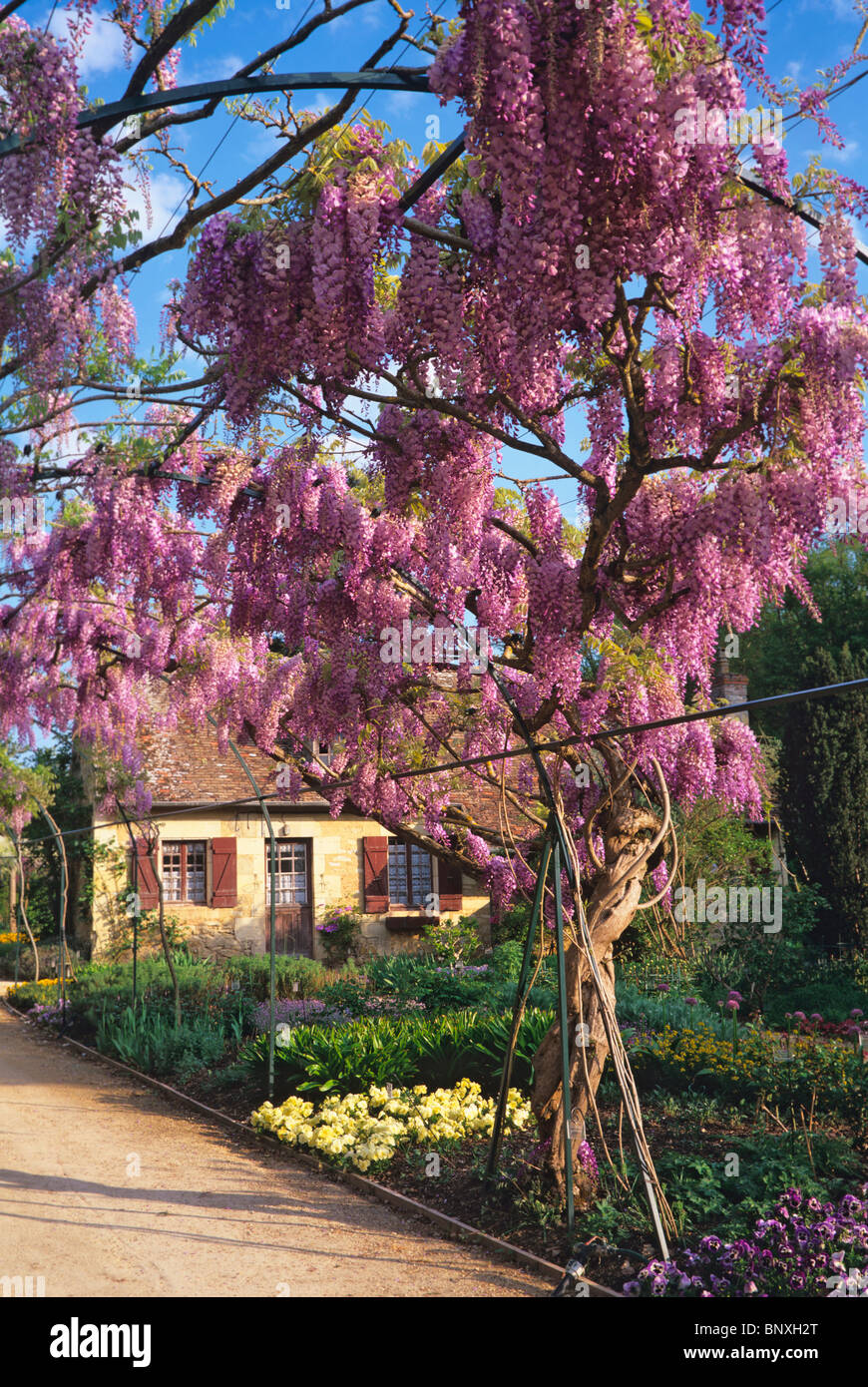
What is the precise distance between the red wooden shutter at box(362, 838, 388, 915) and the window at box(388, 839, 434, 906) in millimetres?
525

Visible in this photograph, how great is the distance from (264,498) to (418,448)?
1713mm

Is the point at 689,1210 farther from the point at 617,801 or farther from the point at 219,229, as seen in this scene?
the point at 219,229

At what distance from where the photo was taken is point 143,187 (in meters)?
3.96

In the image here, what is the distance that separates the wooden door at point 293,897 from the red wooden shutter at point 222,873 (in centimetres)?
53

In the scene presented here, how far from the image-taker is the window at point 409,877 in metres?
16.4

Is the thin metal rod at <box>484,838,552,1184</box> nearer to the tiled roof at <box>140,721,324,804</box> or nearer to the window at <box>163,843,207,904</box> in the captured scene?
the tiled roof at <box>140,721,324,804</box>

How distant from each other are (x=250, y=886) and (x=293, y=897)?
869mm

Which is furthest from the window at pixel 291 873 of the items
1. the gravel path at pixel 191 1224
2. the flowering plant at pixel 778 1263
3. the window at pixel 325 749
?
the flowering plant at pixel 778 1263

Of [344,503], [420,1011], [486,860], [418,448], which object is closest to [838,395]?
[418,448]

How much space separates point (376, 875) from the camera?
15.8m

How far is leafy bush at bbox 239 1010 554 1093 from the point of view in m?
6.84

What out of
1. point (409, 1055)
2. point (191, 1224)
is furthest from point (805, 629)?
point (191, 1224)

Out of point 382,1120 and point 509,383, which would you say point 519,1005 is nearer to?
point 382,1120

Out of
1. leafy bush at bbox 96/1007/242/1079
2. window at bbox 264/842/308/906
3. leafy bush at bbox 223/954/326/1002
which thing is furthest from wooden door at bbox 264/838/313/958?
leafy bush at bbox 96/1007/242/1079
